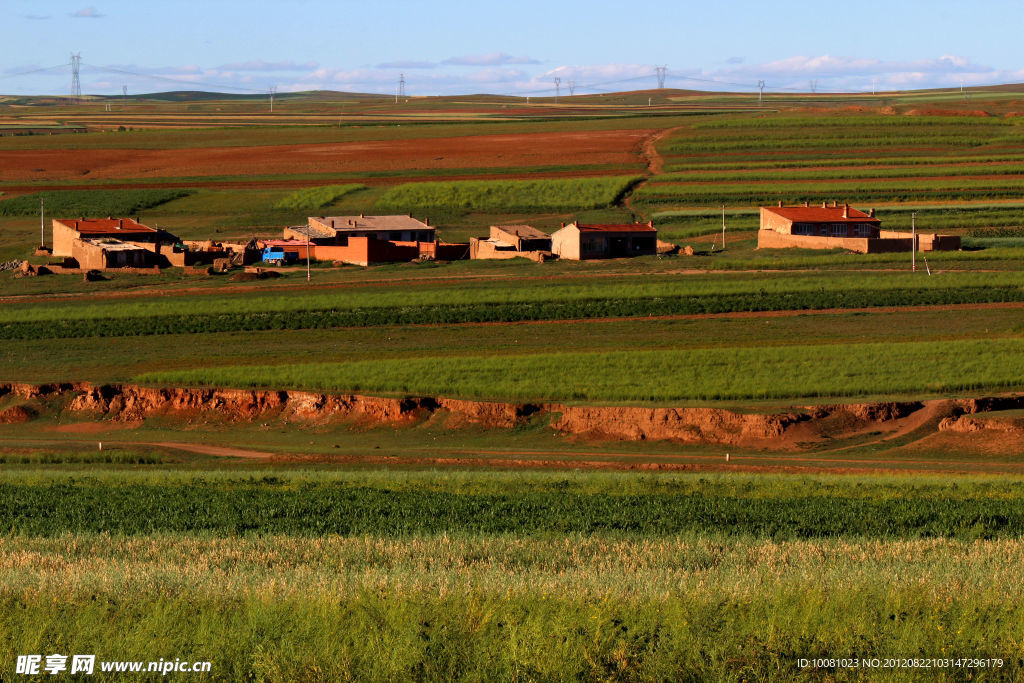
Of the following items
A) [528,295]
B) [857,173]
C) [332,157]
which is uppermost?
[332,157]

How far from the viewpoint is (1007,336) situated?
2014 inches

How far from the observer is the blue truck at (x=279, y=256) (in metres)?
83.5

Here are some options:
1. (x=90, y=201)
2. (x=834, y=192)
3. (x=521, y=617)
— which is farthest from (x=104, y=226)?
(x=521, y=617)

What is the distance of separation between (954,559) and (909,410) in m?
23.3

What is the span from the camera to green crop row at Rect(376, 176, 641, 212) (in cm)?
11276

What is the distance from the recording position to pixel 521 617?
14117 millimetres

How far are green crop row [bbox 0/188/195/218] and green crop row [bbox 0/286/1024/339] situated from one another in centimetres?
5452

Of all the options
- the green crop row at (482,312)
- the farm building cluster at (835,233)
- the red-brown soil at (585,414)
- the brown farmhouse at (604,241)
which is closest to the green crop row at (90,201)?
the brown farmhouse at (604,241)

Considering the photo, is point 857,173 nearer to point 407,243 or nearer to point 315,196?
point 315,196

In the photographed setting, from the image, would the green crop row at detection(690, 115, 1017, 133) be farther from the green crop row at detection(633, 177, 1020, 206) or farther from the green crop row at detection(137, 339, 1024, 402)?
the green crop row at detection(137, 339, 1024, 402)

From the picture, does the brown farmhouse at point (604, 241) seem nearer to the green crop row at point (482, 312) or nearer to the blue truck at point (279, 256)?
the blue truck at point (279, 256)

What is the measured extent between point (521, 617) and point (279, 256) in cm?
7234

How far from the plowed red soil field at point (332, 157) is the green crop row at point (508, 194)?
1559 cm

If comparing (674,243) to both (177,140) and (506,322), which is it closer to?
(506,322)
